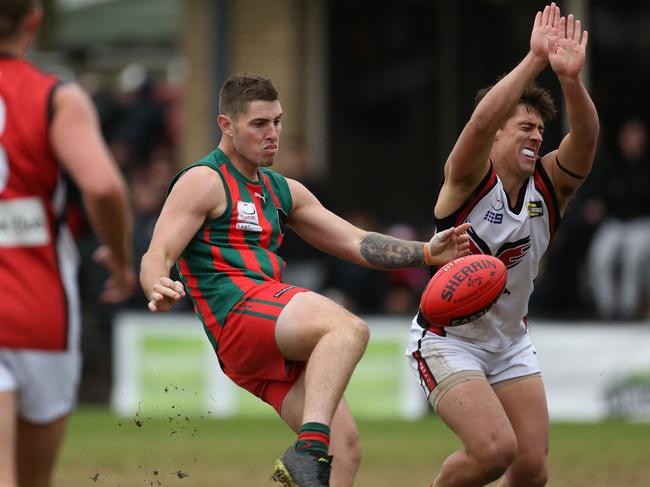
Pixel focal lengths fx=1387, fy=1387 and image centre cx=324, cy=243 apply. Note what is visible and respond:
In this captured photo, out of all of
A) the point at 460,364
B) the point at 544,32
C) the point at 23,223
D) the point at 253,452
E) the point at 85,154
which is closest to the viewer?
the point at 85,154

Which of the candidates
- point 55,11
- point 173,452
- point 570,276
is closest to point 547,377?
point 570,276

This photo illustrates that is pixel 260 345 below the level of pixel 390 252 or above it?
below

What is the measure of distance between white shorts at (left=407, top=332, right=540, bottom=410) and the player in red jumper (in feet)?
7.61

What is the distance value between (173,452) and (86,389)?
122 inches

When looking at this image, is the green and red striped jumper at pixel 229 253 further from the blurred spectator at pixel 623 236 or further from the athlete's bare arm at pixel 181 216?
the blurred spectator at pixel 623 236

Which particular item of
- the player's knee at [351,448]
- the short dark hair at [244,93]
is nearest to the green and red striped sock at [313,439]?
the player's knee at [351,448]

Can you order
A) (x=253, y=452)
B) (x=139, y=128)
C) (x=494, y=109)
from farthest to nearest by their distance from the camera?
(x=139, y=128)
(x=253, y=452)
(x=494, y=109)

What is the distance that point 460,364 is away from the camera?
6.97 metres

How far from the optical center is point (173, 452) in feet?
43.0

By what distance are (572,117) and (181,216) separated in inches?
81.7

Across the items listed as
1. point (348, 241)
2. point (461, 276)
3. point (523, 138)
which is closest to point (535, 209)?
point (523, 138)

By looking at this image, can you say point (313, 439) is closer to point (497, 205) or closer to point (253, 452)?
point (497, 205)

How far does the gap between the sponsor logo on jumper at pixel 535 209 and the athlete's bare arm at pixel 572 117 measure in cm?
15

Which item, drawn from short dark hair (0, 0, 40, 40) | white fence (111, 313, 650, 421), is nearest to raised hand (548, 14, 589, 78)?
short dark hair (0, 0, 40, 40)
